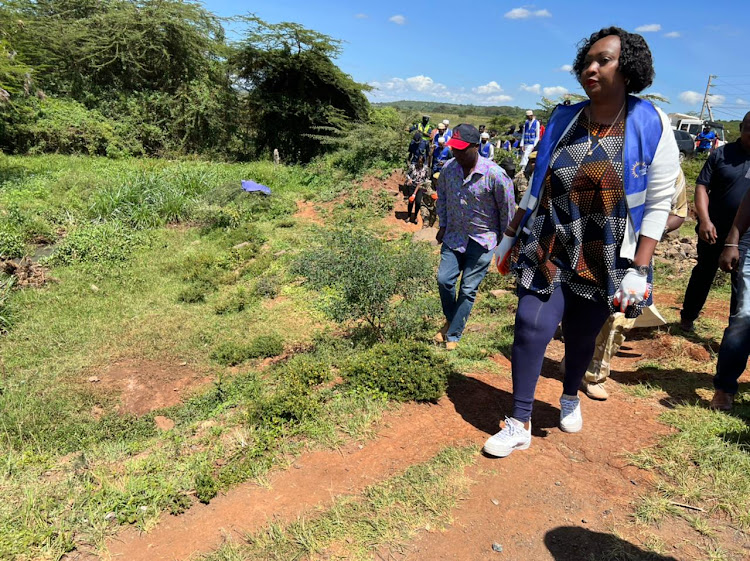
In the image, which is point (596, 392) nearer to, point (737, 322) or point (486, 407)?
point (486, 407)

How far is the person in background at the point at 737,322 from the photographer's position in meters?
2.66

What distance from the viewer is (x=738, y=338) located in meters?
2.68

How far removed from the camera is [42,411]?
144 inches

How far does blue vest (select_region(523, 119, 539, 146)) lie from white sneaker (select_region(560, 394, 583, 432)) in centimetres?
887

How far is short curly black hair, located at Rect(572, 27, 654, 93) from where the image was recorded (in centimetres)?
193

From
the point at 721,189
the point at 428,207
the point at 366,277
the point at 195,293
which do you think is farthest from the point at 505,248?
the point at 428,207

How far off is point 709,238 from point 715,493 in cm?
213

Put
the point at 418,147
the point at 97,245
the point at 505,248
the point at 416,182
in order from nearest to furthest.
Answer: the point at 505,248, the point at 97,245, the point at 416,182, the point at 418,147

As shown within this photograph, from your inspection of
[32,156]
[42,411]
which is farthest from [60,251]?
[32,156]

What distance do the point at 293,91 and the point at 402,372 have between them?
53.8 ft

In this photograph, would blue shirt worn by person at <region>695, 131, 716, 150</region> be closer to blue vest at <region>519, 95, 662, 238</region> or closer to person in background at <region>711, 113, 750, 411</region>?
person in background at <region>711, 113, 750, 411</region>

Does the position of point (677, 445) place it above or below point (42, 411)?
above

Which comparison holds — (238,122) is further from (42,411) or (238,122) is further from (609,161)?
(609,161)

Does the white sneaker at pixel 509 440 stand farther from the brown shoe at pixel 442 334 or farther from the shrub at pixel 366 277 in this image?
the shrub at pixel 366 277
